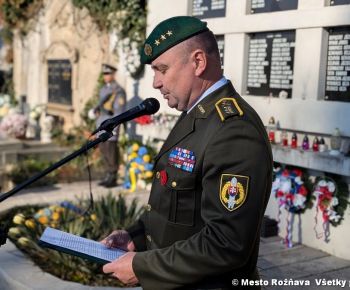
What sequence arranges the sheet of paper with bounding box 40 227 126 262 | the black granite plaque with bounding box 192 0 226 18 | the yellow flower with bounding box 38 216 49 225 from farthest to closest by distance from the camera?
the black granite plaque with bounding box 192 0 226 18, the yellow flower with bounding box 38 216 49 225, the sheet of paper with bounding box 40 227 126 262

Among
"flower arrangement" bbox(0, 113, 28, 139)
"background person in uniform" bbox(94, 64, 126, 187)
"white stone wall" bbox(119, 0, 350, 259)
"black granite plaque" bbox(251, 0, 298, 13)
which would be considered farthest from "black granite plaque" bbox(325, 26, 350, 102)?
"flower arrangement" bbox(0, 113, 28, 139)

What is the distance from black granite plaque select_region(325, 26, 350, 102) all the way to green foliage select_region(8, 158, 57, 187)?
4358 millimetres

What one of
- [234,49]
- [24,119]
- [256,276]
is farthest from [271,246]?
[24,119]

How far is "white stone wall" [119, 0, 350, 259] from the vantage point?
4.41m

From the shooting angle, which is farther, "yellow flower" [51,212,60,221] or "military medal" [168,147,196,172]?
"yellow flower" [51,212,60,221]

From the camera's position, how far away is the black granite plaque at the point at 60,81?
1009 centimetres

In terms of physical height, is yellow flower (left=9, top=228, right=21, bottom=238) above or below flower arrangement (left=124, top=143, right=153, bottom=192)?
below

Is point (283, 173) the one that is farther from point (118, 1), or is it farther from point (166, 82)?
point (118, 1)

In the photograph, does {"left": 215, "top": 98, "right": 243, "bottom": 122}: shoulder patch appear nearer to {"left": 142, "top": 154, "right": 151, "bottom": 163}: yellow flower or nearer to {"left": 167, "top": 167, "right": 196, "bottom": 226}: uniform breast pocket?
{"left": 167, "top": 167, "right": 196, "bottom": 226}: uniform breast pocket

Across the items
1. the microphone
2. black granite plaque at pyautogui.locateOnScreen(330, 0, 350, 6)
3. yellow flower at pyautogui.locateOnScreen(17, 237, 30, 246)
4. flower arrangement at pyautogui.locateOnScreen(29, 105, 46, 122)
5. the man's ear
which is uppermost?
black granite plaque at pyautogui.locateOnScreen(330, 0, 350, 6)

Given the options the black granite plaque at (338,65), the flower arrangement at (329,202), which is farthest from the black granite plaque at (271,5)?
the flower arrangement at (329,202)

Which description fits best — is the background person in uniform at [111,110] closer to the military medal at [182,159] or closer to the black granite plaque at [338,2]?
the black granite plaque at [338,2]

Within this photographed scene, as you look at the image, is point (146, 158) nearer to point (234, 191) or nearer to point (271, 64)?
point (271, 64)

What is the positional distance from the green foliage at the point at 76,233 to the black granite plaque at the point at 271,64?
6.05 feet
